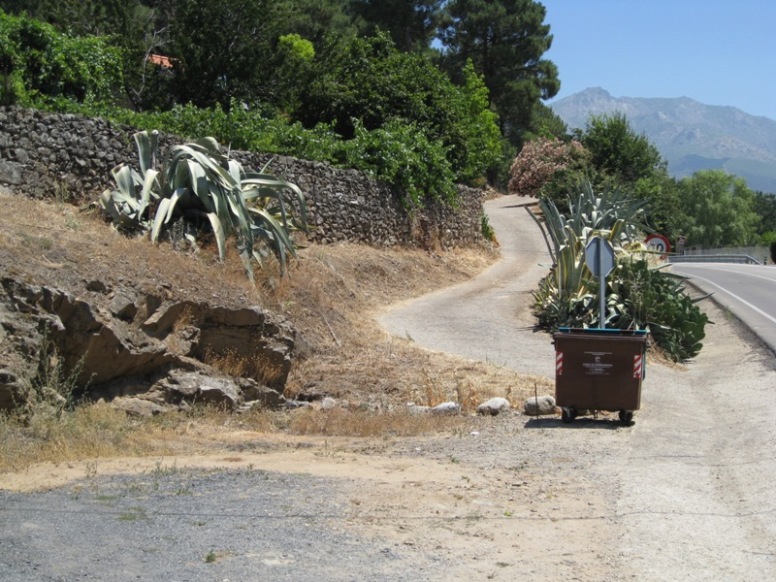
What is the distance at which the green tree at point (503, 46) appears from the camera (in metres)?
64.0

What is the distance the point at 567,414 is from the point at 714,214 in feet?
312

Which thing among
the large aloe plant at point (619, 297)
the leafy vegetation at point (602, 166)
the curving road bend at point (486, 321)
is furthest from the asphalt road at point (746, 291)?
the curving road bend at point (486, 321)

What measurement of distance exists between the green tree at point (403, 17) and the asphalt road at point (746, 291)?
24.1 metres

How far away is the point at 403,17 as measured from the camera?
61.7 m

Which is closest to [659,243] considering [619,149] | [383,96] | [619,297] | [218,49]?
[383,96]

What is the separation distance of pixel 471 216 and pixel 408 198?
599 cm

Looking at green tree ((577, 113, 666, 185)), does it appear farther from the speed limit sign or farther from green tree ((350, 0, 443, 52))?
the speed limit sign

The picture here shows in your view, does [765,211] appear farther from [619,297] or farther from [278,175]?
[278,175]

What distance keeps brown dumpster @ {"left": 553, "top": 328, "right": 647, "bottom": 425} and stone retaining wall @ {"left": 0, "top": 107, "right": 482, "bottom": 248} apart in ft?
30.0

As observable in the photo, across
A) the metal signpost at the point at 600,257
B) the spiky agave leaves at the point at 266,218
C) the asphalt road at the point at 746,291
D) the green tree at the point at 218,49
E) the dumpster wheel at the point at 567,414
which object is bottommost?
the dumpster wheel at the point at 567,414

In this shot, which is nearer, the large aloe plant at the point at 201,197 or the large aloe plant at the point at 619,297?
the large aloe plant at the point at 201,197

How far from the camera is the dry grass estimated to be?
11.0 m

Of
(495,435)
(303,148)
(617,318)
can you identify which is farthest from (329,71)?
(495,435)

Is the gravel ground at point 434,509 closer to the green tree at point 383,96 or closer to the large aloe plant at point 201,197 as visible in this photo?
the large aloe plant at point 201,197
